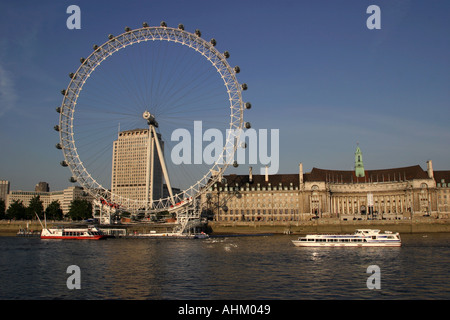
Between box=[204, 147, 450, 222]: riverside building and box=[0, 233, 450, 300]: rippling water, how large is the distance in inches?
3282

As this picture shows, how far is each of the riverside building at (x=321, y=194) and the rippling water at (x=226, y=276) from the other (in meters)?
83.4

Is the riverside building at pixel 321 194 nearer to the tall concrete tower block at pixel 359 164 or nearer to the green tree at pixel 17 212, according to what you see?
the tall concrete tower block at pixel 359 164

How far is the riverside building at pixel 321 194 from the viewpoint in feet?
442

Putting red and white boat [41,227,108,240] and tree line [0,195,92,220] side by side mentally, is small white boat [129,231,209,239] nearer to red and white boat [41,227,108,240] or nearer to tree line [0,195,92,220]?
red and white boat [41,227,108,240]

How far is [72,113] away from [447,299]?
264 ft

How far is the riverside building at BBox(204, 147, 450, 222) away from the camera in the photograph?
135 metres

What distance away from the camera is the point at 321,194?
13875 cm

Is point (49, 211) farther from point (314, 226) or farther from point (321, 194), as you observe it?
point (314, 226)

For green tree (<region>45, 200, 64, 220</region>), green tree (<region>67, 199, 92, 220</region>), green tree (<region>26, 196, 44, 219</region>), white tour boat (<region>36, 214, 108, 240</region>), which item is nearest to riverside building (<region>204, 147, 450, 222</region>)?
green tree (<region>67, 199, 92, 220</region>)

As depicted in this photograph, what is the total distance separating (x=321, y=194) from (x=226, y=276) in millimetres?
105508
